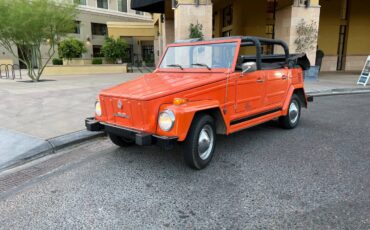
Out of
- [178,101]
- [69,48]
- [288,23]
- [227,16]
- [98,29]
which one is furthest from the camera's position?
[98,29]

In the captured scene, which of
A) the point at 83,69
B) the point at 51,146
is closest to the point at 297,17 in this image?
the point at 51,146

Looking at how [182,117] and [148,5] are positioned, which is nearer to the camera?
[182,117]

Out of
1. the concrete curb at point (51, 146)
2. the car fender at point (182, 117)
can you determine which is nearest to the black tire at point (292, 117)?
the car fender at point (182, 117)

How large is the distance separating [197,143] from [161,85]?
0.99 m

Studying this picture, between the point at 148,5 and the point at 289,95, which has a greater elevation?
the point at 148,5

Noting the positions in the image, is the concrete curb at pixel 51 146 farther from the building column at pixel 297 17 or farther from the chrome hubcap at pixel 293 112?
the building column at pixel 297 17

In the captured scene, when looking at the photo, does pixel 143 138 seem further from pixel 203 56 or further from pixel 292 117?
pixel 292 117

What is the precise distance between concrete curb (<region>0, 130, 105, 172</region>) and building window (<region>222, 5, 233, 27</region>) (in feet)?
53.2

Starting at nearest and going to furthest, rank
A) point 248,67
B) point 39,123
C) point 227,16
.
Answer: point 248,67, point 39,123, point 227,16

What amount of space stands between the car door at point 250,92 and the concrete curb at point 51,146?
119 inches

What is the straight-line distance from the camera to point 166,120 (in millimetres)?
3732

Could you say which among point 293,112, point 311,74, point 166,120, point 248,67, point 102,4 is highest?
point 102,4

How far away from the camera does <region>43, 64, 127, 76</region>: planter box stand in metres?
23.0

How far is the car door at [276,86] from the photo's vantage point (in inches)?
219
